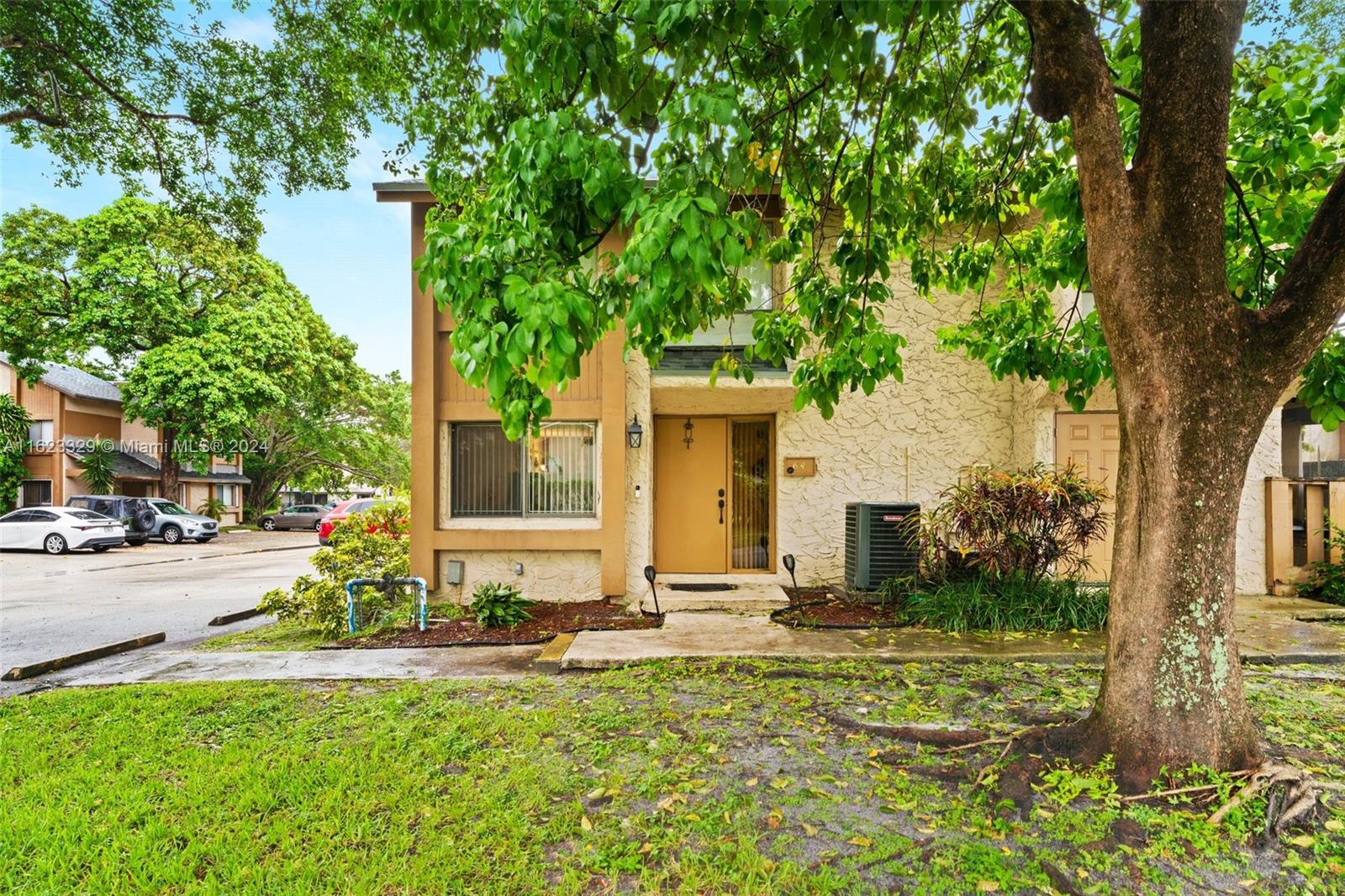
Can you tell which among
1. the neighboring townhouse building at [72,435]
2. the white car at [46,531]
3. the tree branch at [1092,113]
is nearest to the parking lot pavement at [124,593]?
the white car at [46,531]

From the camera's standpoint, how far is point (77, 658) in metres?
5.93

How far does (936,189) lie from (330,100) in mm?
7014

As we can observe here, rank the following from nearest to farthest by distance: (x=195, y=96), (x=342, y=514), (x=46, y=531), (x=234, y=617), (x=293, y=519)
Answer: (x=195, y=96), (x=234, y=617), (x=46, y=531), (x=342, y=514), (x=293, y=519)

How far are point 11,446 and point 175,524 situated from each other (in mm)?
7151

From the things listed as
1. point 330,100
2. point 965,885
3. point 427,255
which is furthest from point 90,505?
point 965,885

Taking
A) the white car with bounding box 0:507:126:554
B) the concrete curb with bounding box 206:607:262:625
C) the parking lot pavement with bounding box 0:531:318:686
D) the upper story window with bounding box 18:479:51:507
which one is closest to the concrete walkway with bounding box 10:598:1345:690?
the parking lot pavement with bounding box 0:531:318:686

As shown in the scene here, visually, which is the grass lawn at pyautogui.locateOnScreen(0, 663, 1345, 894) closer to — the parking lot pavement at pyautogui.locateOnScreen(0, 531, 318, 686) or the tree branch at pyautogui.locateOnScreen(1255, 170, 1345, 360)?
the tree branch at pyautogui.locateOnScreen(1255, 170, 1345, 360)

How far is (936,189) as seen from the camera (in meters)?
4.96

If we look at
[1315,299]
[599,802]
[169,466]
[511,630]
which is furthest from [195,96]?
[169,466]

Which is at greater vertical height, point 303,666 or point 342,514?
point 342,514

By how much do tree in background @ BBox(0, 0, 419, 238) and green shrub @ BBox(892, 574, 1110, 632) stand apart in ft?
24.6

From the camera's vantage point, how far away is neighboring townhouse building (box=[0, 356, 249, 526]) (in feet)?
74.8

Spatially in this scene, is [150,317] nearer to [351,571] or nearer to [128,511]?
[128,511]

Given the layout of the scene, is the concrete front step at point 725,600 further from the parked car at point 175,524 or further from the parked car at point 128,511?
the parked car at point 128,511
